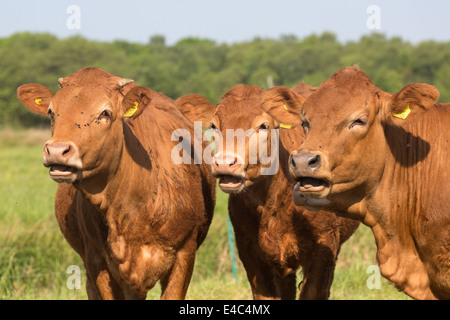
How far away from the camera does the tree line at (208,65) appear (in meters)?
56.7

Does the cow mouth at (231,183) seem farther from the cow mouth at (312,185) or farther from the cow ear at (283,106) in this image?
the cow mouth at (312,185)

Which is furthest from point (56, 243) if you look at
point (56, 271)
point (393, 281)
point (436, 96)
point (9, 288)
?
point (436, 96)

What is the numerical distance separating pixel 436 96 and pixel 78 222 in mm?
3450

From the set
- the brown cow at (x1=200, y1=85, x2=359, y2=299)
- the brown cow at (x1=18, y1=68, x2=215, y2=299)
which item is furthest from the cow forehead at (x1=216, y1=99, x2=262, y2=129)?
the brown cow at (x1=18, y1=68, x2=215, y2=299)

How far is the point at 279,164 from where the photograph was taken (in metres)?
6.02

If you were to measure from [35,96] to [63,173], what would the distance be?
1.18m

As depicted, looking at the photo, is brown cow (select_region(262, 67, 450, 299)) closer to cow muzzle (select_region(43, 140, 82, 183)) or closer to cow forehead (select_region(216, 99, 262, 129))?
cow forehead (select_region(216, 99, 262, 129))

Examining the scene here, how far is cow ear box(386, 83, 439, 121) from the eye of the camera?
4746mm

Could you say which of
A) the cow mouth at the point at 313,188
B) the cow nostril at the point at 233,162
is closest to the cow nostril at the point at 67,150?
the cow nostril at the point at 233,162

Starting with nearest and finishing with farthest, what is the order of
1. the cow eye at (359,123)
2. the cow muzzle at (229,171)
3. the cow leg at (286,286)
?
the cow eye at (359,123), the cow muzzle at (229,171), the cow leg at (286,286)

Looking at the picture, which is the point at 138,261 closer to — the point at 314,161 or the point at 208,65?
the point at 314,161

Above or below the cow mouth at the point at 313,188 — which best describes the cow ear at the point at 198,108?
above

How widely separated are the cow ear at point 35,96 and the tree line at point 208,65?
4265cm
